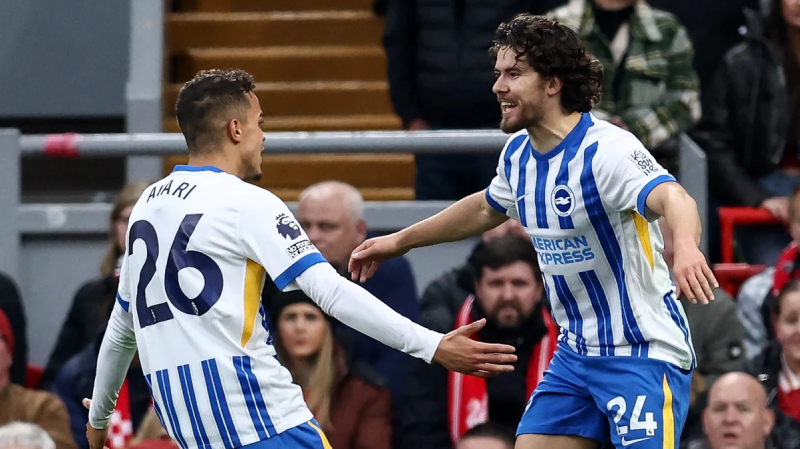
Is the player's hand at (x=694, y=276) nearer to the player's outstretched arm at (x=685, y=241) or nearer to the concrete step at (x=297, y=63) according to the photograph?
the player's outstretched arm at (x=685, y=241)

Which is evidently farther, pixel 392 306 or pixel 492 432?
pixel 392 306

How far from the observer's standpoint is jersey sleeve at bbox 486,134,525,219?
15.4 ft

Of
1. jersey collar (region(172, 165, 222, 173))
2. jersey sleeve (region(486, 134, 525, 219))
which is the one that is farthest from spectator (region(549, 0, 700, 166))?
jersey collar (region(172, 165, 222, 173))

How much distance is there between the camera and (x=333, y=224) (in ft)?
20.9

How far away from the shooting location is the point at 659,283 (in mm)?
4449

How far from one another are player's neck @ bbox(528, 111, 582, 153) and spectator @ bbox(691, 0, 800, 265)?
10.1ft

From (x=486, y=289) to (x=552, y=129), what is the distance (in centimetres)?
166

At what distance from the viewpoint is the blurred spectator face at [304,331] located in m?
6.04

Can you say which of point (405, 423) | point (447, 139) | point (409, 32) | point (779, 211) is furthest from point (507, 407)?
point (409, 32)

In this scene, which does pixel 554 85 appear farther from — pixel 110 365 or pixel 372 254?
pixel 110 365

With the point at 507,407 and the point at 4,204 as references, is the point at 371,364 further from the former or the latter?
the point at 4,204

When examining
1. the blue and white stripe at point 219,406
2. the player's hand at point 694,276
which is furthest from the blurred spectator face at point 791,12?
the blue and white stripe at point 219,406

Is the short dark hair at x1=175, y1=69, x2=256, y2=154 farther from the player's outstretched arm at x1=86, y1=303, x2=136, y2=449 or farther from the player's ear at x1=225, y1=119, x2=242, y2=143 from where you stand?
the player's outstretched arm at x1=86, y1=303, x2=136, y2=449

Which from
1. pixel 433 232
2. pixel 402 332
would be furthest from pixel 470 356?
pixel 433 232
